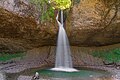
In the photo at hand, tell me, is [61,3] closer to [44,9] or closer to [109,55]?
[44,9]

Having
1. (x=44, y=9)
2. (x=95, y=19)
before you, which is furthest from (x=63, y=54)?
(x=44, y=9)

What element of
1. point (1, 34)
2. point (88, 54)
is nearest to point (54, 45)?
point (88, 54)

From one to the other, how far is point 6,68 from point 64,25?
2.97m

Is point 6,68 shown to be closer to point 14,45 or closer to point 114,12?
point 14,45

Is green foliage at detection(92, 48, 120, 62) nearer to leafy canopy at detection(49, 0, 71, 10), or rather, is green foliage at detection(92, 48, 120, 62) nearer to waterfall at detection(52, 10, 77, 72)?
waterfall at detection(52, 10, 77, 72)

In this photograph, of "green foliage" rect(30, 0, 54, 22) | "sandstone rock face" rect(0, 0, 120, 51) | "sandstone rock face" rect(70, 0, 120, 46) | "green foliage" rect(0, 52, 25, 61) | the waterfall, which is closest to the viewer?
"sandstone rock face" rect(0, 0, 120, 51)

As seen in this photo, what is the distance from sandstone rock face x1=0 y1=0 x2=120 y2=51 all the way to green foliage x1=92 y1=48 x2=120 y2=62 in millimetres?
725

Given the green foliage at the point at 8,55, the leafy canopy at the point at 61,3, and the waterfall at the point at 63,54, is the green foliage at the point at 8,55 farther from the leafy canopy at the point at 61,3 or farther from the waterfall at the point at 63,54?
the leafy canopy at the point at 61,3

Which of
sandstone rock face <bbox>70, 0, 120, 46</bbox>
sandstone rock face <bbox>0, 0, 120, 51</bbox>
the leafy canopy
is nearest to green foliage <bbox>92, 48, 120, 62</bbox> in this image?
sandstone rock face <bbox>0, 0, 120, 51</bbox>

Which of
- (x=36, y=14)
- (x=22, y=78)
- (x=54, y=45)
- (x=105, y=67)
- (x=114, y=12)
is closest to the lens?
(x=22, y=78)

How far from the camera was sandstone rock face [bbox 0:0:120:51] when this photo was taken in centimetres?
1009

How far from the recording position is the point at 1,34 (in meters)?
11.5

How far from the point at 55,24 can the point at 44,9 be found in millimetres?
815

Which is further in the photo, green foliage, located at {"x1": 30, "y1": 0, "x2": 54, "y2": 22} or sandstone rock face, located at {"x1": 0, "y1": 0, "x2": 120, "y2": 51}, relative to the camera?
green foliage, located at {"x1": 30, "y1": 0, "x2": 54, "y2": 22}
